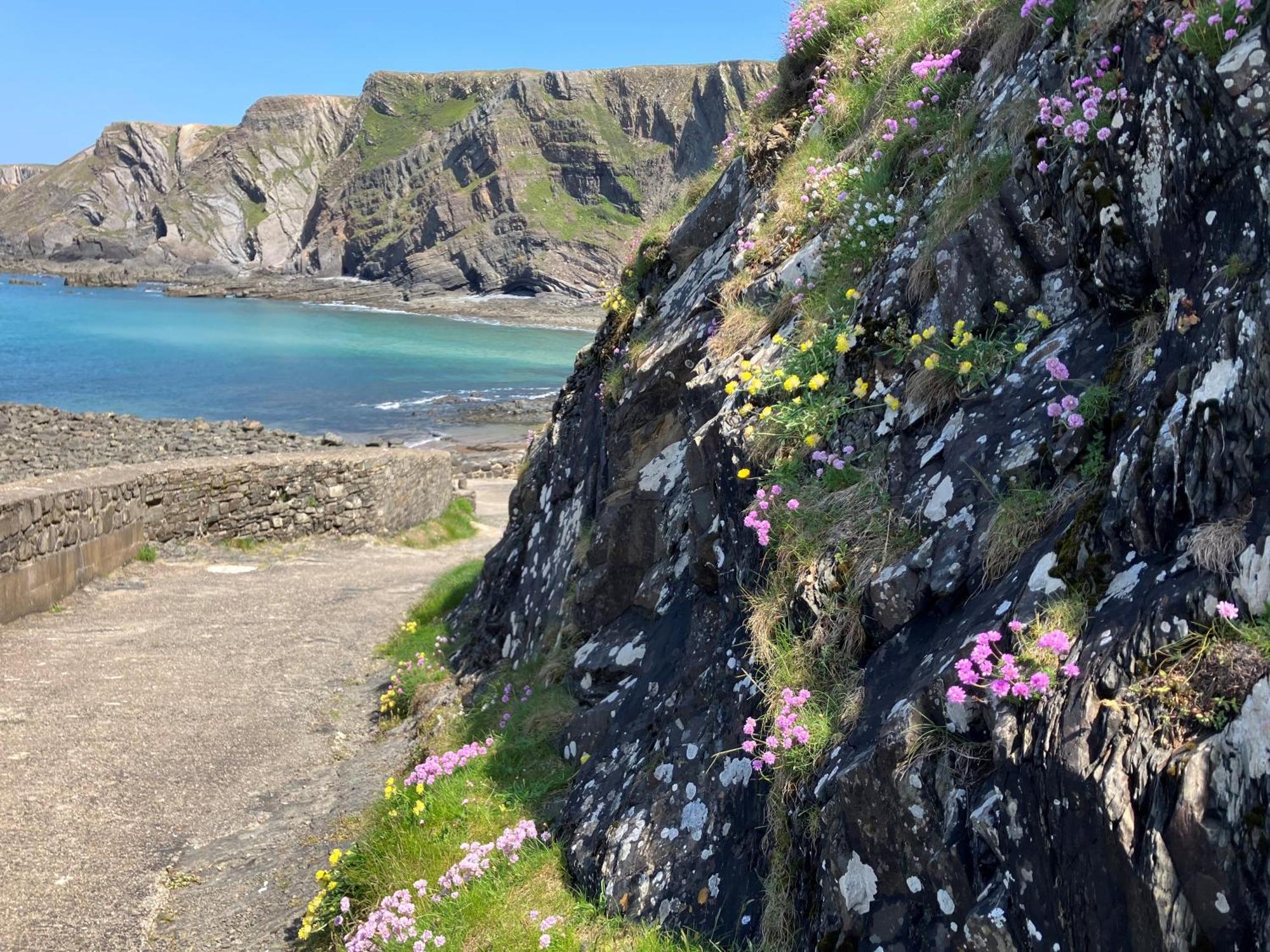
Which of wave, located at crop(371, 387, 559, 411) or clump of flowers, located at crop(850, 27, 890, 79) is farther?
wave, located at crop(371, 387, 559, 411)

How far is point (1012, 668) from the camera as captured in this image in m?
2.92

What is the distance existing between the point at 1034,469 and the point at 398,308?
119 m

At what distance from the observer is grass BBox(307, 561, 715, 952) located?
13.8 feet

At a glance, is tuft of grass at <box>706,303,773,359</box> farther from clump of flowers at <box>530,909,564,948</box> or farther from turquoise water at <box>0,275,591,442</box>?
turquoise water at <box>0,275,591,442</box>

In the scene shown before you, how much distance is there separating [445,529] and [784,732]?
17.1 m

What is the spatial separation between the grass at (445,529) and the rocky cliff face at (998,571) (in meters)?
Answer: 12.9

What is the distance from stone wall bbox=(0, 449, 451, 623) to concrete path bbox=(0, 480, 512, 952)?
444 millimetres

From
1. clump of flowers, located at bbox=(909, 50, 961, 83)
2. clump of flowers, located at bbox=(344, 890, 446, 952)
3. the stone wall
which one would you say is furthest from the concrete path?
clump of flowers, located at bbox=(909, 50, 961, 83)

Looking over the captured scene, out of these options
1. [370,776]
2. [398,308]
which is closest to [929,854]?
[370,776]

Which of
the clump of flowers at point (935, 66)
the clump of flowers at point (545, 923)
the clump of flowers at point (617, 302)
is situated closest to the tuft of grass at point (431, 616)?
the clump of flowers at point (617, 302)

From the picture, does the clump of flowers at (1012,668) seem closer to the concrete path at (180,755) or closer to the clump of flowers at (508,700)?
the clump of flowers at (508,700)

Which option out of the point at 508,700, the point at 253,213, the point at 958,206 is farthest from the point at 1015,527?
the point at 253,213

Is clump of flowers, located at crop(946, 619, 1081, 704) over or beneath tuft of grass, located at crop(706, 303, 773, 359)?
beneath

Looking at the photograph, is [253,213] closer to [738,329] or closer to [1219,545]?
[738,329]
